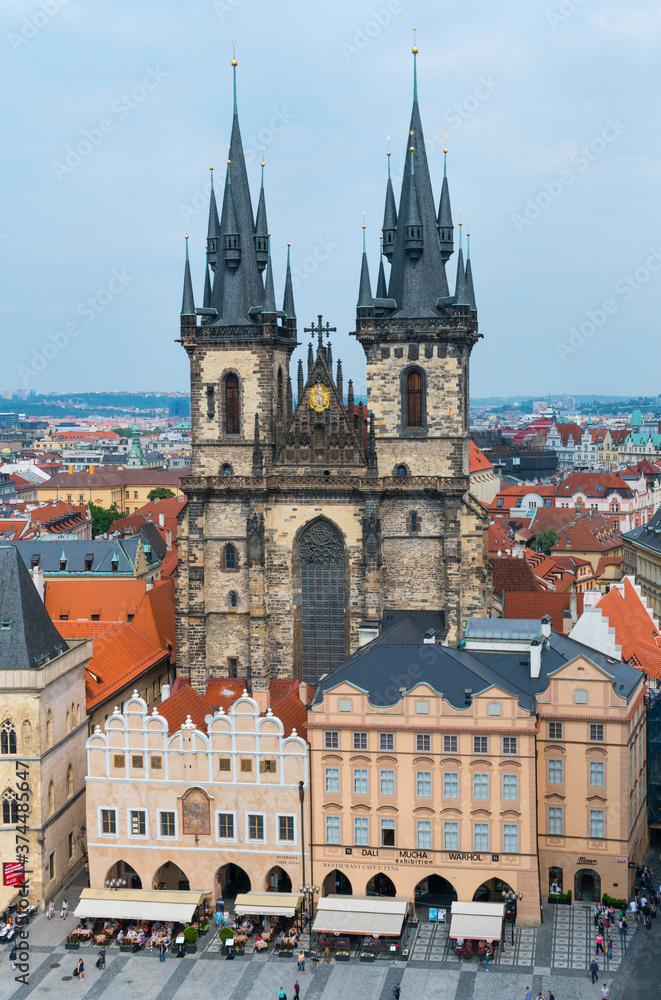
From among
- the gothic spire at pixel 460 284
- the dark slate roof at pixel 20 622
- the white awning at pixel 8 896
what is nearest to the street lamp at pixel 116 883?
the white awning at pixel 8 896

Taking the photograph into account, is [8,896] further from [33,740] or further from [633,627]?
[633,627]

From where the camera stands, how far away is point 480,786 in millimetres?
52031

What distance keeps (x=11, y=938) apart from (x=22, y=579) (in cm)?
1595

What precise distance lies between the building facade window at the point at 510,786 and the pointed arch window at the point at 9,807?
72.3ft

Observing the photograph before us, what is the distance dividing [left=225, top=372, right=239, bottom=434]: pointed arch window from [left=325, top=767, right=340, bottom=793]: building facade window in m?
26.9

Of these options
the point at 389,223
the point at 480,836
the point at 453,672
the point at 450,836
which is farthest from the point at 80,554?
the point at 480,836

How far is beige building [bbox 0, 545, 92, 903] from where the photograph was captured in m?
55.2

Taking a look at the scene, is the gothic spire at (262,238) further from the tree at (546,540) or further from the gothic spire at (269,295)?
the tree at (546,540)

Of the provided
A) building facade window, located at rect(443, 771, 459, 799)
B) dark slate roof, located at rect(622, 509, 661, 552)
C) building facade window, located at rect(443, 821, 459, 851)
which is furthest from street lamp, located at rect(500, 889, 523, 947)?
dark slate roof, located at rect(622, 509, 661, 552)

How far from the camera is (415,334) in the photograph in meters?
71.2

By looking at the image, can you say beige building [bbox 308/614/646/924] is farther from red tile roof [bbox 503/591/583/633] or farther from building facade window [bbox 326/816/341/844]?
red tile roof [bbox 503/591/583/633]

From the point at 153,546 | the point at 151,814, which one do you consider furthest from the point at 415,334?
the point at 153,546

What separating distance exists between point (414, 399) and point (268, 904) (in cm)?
3171

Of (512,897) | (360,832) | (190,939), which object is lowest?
(190,939)
